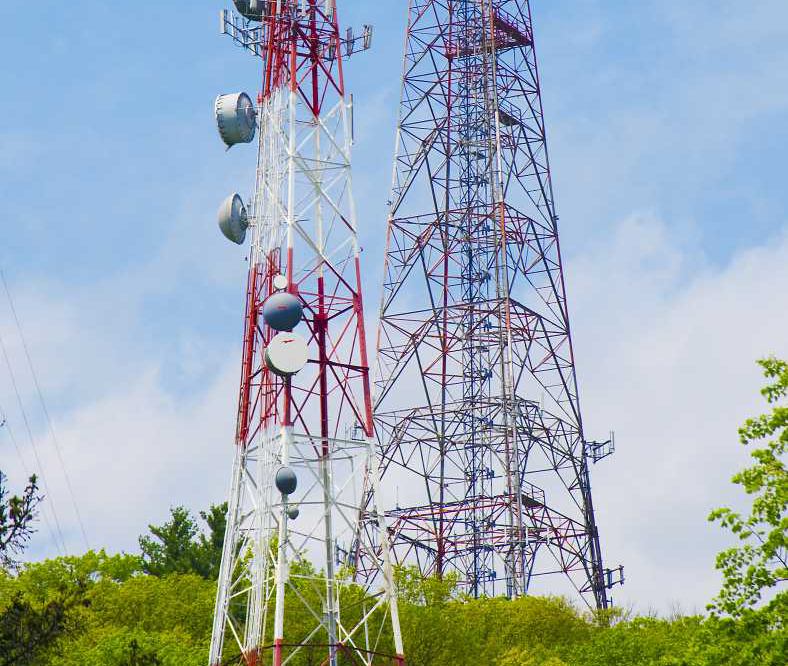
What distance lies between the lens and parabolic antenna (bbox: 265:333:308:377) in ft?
93.9

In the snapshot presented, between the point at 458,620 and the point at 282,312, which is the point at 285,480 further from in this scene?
the point at 458,620

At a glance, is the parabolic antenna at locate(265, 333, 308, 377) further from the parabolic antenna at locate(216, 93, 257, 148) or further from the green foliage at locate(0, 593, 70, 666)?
the green foliage at locate(0, 593, 70, 666)

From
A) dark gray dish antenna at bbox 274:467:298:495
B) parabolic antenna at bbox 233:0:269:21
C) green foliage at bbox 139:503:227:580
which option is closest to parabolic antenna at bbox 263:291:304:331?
dark gray dish antenna at bbox 274:467:298:495

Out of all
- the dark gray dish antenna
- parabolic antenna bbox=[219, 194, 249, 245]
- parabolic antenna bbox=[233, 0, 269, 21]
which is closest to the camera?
the dark gray dish antenna

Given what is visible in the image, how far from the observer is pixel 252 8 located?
33500 mm

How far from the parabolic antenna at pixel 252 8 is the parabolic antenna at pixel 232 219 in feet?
16.2

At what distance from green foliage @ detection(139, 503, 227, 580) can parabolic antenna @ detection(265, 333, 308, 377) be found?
33.3 meters

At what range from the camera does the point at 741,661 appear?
24688 mm

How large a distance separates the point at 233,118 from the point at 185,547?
36.6 metres

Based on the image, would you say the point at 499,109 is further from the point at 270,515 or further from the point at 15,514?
the point at 15,514

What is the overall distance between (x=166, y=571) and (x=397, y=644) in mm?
35318

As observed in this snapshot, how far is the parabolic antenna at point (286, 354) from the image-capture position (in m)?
28.6

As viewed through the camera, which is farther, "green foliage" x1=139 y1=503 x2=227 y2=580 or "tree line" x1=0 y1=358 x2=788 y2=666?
"green foliage" x1=139 y1=503 x2=227 y2=580

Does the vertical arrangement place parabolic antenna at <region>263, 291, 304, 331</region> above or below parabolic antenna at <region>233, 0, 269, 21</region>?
below
